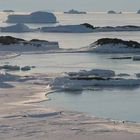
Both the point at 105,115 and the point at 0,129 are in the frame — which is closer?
the point at 0,129

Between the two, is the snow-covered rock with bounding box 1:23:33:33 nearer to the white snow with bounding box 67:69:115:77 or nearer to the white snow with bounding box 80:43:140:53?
the white snow with bounding box 80:43:140:53

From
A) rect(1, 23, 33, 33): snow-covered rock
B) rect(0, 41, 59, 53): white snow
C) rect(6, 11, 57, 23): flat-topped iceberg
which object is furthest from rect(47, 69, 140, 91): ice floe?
rect(6, 11, 57, 23): flat-topped iceberg

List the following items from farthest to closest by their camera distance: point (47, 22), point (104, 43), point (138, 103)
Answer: point (47, 22) → point (104, 43) → point (138, 103)

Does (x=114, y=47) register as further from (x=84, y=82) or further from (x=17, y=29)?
(x=17, y=29)

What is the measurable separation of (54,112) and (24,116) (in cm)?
68

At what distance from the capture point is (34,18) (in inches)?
2613

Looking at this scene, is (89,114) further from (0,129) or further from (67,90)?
(67,90)

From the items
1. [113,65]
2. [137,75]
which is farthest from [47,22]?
[137,75]

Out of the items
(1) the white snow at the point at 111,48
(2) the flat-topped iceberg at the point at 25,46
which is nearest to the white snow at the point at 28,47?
(2) the flat-topped iceberg at the point at 25,46

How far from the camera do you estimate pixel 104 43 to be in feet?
92.9

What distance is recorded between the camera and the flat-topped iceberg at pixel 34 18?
208ft

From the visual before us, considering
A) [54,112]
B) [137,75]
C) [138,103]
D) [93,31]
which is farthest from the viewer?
[93,31]

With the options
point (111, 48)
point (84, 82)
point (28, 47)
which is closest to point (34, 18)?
point (28, 47)

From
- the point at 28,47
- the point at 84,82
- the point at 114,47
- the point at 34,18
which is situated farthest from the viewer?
the point at 34,18
